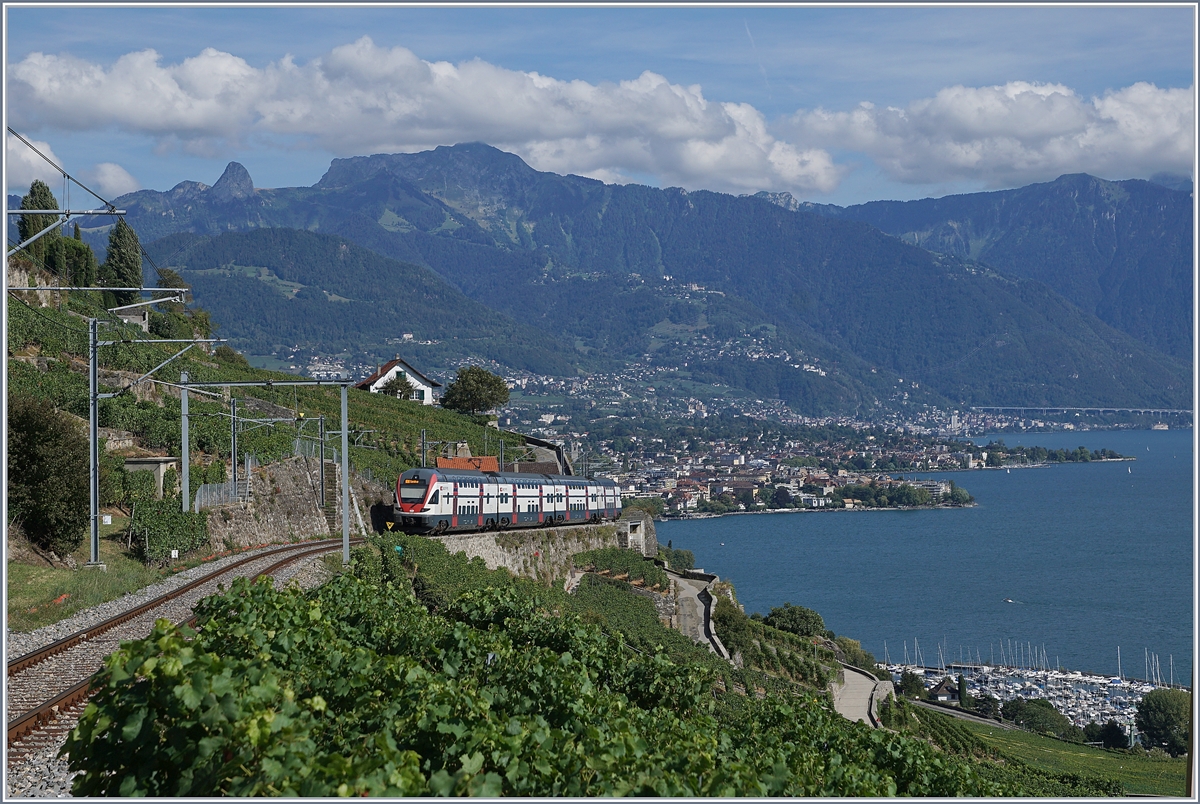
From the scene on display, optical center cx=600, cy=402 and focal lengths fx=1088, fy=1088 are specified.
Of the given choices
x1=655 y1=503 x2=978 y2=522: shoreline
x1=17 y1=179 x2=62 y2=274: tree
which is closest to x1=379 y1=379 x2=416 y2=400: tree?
x1=17 y1=179 x2=62 y2=274: tree

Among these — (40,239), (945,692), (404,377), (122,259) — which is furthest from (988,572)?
Result: (40,239)

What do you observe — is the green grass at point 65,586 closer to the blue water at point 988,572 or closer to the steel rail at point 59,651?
the steel rail at point 59,651

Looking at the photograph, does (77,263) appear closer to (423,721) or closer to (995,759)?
(995,759)

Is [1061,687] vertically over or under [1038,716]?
under

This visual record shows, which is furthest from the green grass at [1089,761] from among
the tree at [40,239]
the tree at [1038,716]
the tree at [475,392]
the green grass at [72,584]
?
the tree at [40,239]

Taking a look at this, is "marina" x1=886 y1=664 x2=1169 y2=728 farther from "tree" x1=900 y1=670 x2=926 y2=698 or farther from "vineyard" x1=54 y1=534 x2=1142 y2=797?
"vineyard" x1=54 y1=534 x2=1142 y2=797
